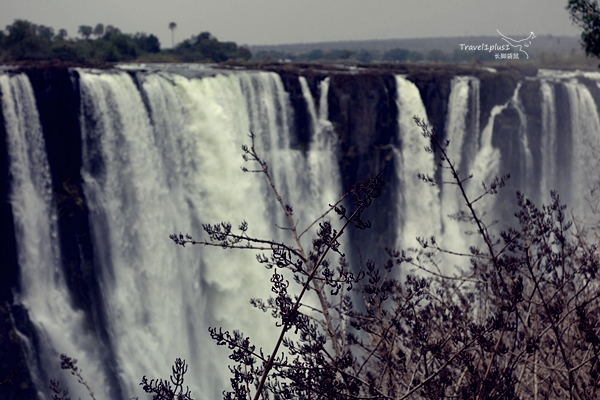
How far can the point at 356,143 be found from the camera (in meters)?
23.4

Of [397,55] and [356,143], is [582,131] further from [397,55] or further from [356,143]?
[397,55]

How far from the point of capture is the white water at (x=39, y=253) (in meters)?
16.0

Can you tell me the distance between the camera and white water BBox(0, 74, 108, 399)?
16.0m

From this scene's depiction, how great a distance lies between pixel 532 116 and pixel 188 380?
1834 centimetres

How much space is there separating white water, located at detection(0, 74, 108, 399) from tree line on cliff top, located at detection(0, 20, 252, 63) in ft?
24.6

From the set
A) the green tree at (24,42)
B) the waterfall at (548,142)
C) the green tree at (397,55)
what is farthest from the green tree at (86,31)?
the green tree at (397,55)

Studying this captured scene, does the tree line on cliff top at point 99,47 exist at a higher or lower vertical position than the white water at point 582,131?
higher

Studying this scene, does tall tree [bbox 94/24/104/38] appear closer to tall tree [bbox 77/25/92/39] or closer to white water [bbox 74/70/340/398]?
tall tree [bbox 77/25/92/39]

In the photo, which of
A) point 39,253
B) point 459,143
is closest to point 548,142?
point 459,143

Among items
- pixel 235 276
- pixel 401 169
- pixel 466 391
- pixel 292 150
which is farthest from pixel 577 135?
pixel 466 391

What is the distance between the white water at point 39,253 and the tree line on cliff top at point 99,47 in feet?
24.6

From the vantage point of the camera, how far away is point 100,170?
16.9m

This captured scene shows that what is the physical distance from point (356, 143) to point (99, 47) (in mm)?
18226

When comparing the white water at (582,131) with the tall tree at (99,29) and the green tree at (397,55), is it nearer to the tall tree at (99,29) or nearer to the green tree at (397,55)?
the tall tree at (99,29)
